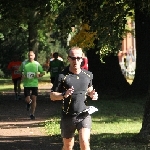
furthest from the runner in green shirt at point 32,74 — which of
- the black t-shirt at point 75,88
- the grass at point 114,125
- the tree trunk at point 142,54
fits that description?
the black t-shirt at point 75,88

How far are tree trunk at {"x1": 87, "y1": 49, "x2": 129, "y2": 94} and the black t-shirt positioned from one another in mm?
17372

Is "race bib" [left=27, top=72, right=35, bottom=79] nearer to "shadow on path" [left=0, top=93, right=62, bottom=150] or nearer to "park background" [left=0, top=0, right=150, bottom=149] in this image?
"shadow on path" [left=0, top=93, right=62, bottom=150]

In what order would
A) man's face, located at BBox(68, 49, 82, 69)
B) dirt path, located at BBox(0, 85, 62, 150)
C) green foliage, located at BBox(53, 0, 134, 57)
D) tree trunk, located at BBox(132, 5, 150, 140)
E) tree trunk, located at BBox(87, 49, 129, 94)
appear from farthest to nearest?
1. tree trunk, located at BBox(87, 49, 129, 94)
2. tree trunk, located at BBox(132, 5, 150, 140)
3. green foliage, located at BBox(53, 0, 134, 57)
4. dirt path, located at BBox(0, 85, 62, 150)
5. man's face, located at BBox(68, 49, 82, 69)

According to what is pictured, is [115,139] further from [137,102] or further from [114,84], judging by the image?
[114,84]

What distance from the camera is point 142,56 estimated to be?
82.3 feet

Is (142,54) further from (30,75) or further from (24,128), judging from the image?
(24,128)

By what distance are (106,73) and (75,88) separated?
700 inches

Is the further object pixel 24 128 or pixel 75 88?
pixel 24 128

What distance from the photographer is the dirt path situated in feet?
41.2

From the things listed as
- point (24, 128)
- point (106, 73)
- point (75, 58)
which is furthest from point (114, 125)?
point (106, 73)

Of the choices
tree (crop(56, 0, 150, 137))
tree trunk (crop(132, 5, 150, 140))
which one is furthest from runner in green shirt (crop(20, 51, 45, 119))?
tree trunk (crop(132, 5, 150, 140))

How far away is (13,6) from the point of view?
28.3 metres

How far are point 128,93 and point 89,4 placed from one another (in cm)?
545

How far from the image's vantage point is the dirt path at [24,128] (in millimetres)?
12570
